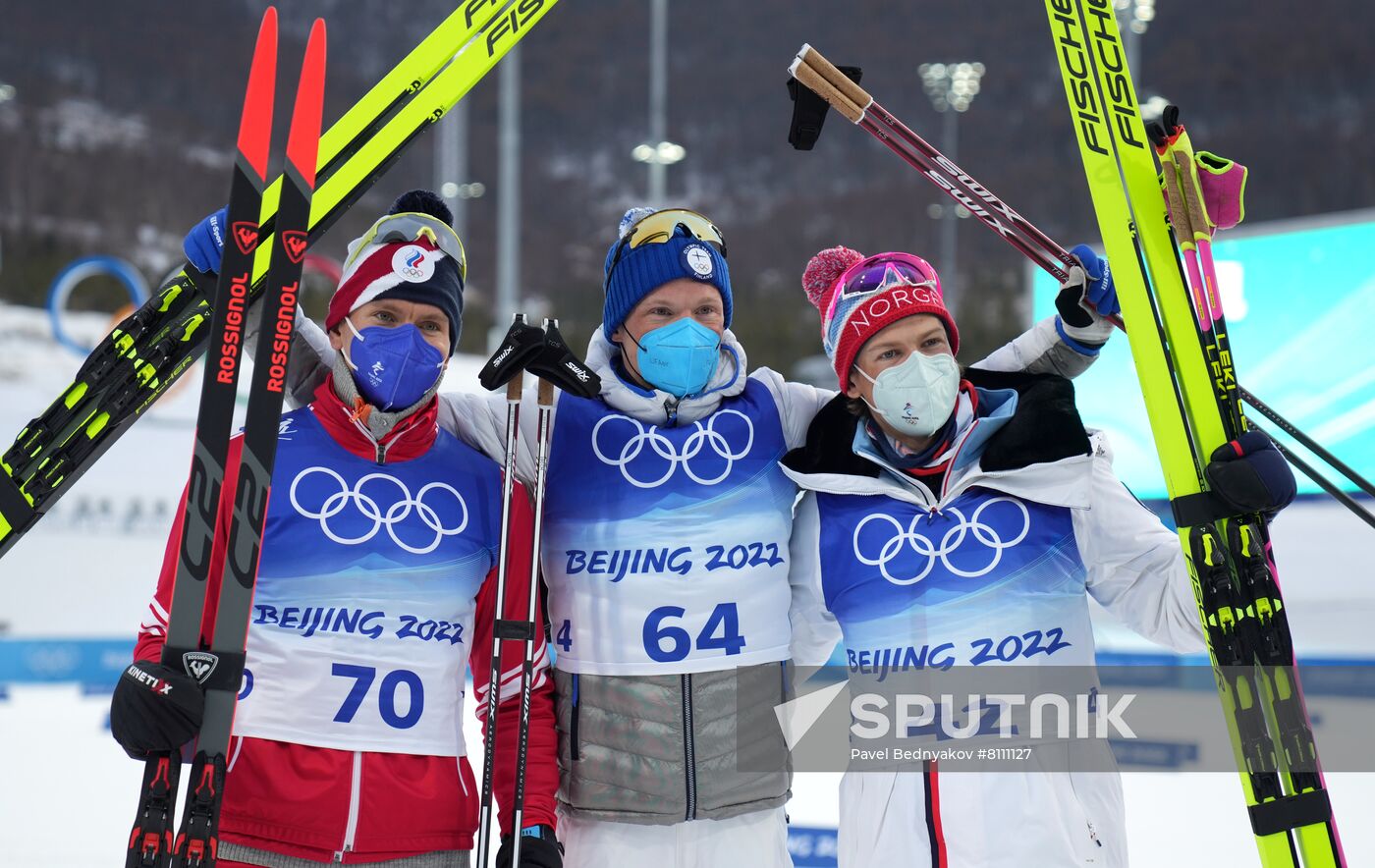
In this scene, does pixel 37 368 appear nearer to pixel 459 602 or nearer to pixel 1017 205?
pixel 459 602

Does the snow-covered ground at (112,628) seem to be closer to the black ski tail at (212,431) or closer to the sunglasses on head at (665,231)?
the black ski tail at (212,431)

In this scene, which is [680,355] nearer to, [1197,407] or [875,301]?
[875,301]

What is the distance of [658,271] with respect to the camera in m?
2.16

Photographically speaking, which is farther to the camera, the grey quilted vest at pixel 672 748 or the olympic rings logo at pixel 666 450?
the olympic rings logo at pixel 666 450

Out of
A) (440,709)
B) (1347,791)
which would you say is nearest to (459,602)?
(440,709)

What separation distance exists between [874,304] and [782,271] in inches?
545

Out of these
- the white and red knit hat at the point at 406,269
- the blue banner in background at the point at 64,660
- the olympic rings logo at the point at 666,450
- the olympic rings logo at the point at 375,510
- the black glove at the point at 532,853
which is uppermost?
the blue banner in background at the point at 64,660

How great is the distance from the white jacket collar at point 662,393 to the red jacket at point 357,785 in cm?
38

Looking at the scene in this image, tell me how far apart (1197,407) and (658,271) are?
1.00 meters

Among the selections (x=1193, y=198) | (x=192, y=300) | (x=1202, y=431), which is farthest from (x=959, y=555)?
(x=192, y=300)

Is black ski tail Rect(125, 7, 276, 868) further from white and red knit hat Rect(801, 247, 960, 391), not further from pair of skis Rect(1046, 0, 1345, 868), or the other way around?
pair of skis Rect(1046, 0, 1345, 868)

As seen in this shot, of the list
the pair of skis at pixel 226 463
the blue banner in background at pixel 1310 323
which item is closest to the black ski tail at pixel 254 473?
the pair of skis at pixel 226 463

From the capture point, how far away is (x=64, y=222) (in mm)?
11695

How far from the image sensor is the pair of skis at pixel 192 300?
1911mm
